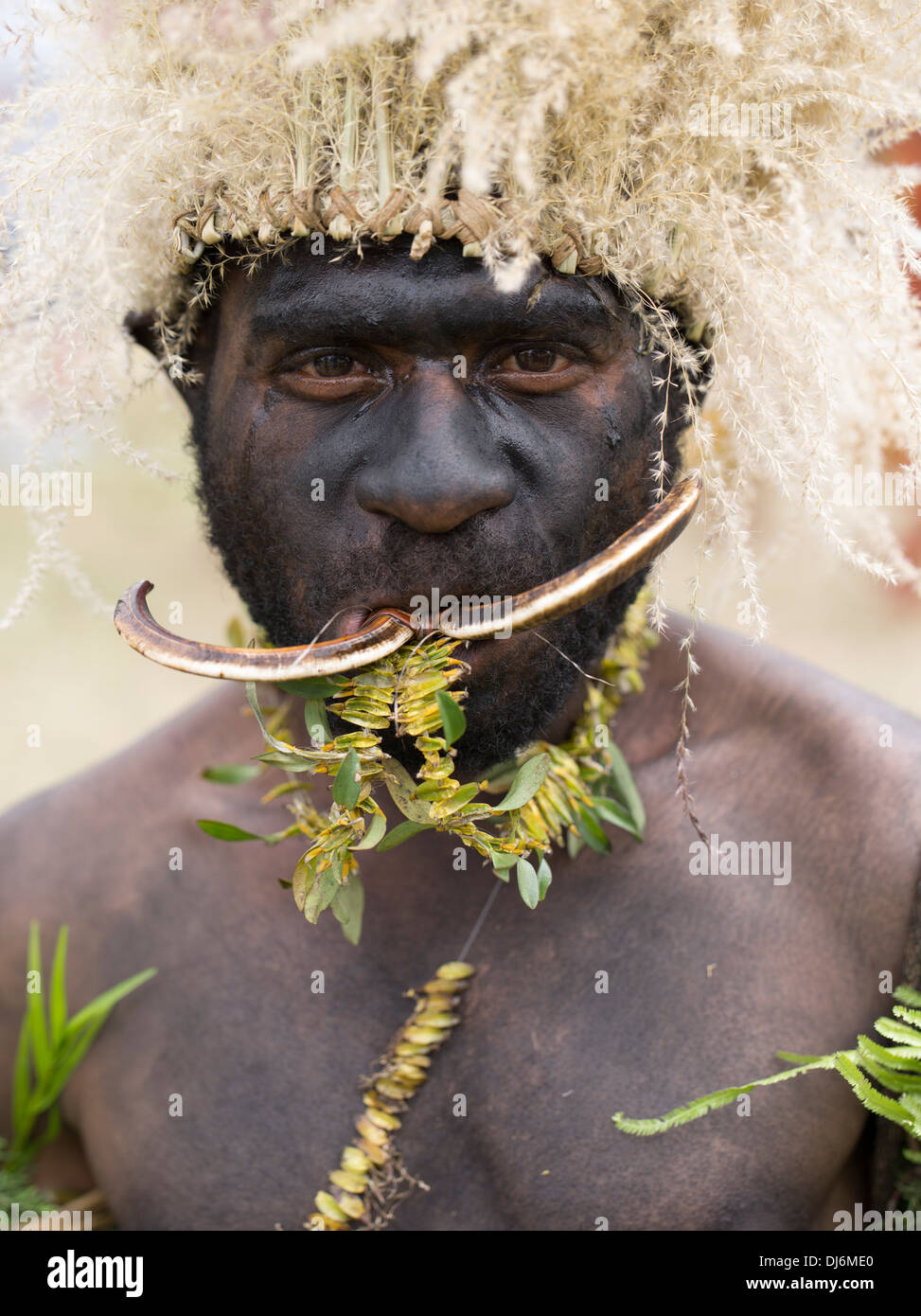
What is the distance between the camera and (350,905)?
1.69m

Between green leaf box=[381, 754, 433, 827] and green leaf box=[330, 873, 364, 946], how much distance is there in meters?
0.17

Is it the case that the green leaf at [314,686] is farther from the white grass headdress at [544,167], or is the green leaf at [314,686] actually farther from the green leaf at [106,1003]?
the green leaf at [106,1003]

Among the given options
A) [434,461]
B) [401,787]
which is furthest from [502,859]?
[434,461]

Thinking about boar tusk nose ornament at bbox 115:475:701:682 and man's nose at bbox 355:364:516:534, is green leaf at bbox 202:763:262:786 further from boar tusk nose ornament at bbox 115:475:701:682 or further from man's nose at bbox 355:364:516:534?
man's nose at bbox 355:364:516:534

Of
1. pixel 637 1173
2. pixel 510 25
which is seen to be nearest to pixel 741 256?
pixel 510 25

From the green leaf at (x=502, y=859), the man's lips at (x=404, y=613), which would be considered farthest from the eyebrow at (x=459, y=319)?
the green leaf at (x=502, y=859)

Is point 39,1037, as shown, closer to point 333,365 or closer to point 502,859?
point 502,859

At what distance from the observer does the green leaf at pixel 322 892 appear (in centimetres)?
159

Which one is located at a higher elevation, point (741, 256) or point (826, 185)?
point (826, 185)

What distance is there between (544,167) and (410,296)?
0.25 m

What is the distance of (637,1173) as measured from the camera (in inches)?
68.6

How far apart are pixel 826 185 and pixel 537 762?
3.16ft

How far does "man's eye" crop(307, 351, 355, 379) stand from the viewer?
1661 millimetres

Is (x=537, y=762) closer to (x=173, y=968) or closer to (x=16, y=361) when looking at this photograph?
(x=173, y=968)
